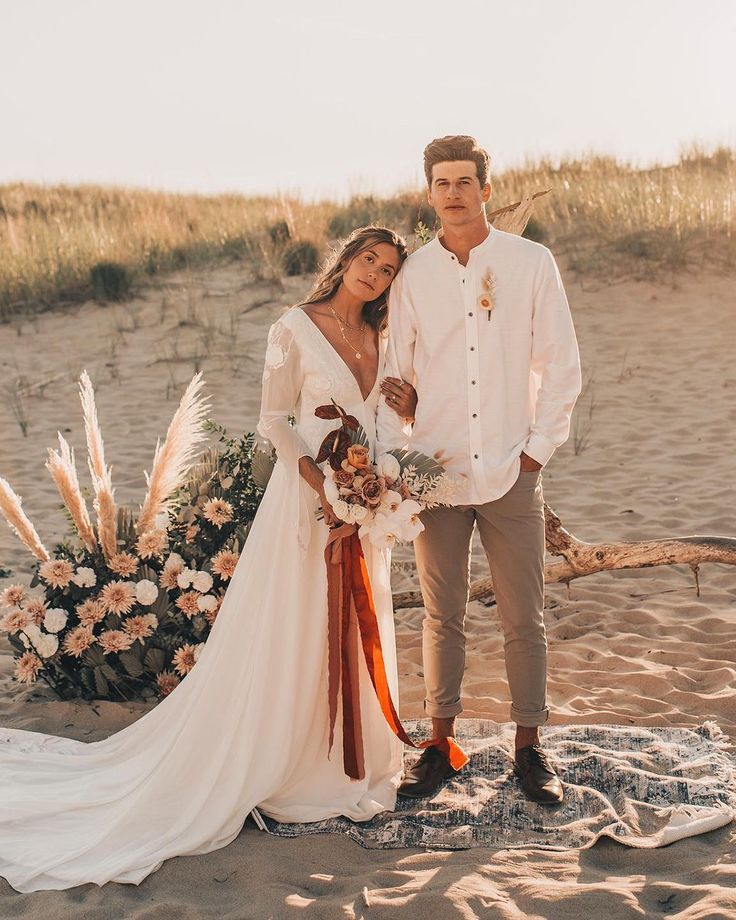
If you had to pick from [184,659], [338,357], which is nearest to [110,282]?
[184,659]

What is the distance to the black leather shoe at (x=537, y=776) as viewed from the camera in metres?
3.87

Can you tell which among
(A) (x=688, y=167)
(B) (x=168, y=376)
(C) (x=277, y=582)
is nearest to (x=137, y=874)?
(C) (x=277, y=582)

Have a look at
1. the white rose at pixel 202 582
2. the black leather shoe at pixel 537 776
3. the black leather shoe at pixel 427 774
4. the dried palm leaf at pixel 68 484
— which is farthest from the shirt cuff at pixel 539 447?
the dried palm leaf at pixel 68 484

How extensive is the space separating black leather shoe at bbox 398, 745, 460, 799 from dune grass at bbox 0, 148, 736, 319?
11071mm

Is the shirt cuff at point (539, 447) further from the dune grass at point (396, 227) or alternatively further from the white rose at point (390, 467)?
the dune grass at point (396, 227)

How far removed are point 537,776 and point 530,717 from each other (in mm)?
222

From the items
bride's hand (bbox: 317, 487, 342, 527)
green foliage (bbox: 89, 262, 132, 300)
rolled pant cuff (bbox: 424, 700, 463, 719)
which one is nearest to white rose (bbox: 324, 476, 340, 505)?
bride's hand (bbox: 317, 487, 342, 527)

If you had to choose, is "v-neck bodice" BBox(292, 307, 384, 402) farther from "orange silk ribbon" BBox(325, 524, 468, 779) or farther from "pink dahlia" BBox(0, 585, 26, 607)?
"pink dahlia" BBox(0, 585, 26, 607)

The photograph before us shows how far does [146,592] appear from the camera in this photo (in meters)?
4.95

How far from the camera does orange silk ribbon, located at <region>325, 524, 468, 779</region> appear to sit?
12.5 feet

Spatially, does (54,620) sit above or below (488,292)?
below

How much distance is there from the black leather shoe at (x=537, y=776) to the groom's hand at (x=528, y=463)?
3.59 feet

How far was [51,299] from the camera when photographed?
611 inches

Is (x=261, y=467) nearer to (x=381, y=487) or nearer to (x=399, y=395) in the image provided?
(x=399, y=395)
